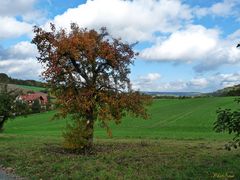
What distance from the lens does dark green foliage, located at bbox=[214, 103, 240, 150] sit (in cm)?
959

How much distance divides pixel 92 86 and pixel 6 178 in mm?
9894

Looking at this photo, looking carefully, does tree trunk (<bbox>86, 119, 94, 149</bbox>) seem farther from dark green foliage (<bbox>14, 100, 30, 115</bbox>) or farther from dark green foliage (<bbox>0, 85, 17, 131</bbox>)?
dark green foliage (<bbox>14, 100, 30, 115</bbox>)

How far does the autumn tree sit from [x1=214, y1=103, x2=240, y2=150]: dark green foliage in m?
13.4

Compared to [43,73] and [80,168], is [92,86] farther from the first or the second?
[80,168]

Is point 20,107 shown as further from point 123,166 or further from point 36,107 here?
point 36,107

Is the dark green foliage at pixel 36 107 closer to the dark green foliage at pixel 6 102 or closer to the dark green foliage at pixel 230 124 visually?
the dark green foliage at pixel 6 102

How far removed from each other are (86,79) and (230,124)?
50.4ft

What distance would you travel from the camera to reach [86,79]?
2441 centimetres

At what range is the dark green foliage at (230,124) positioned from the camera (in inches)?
378

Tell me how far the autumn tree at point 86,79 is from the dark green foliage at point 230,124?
13446mm

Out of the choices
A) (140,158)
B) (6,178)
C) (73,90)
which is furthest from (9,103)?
(6,178)

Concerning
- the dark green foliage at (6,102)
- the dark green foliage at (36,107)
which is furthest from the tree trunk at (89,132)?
the dark green foliage at (36,107)

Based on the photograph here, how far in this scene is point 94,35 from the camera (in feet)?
78.4

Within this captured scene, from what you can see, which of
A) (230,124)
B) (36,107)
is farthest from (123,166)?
(36,107)
